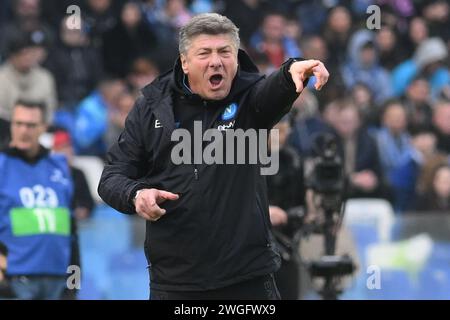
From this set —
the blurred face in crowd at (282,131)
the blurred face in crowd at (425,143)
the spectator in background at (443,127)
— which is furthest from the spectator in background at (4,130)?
the spectator in background at (443,127)

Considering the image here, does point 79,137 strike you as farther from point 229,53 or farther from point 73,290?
point 229,53

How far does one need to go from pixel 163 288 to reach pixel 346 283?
13.6 feet

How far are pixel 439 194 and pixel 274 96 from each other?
6.78 m

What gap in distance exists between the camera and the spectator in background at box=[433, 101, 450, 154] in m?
14.2

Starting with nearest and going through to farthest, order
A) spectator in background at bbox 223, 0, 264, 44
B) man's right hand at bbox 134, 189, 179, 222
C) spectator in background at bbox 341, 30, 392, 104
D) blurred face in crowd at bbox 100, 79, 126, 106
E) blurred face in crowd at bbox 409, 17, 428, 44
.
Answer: man's right hand at bbox 134, 189, 179, 222
blurred face in crowd at bbox 100, 79, 126, 106
spectator in background at bbox 341, 30, 392, 104
spectator in background at bbox 223, 0, 264, 44
blurred face in crowd at bbox 409, 17, 428, 44

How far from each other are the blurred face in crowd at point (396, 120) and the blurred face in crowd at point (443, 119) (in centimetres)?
45

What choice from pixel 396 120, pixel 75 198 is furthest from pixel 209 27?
pixel 396 120

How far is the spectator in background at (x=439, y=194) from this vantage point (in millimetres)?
12641

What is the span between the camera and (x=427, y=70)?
15609 millimetres

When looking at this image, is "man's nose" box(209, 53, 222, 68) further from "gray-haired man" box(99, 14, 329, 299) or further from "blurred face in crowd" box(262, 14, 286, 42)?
"blurred face in crowd" box(262, 14, 286, 42)

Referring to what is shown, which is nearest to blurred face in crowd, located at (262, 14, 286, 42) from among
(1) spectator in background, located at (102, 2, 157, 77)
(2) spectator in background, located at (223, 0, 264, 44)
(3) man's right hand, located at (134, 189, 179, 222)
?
(2) spectator in background, located at (223, 0, 264, 44)

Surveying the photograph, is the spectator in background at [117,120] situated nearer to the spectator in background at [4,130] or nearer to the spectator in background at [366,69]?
→ the spectator in background at [4,130]

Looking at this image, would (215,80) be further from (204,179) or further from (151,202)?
(151,202)

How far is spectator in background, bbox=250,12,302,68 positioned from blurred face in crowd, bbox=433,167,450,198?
9.42 ft
